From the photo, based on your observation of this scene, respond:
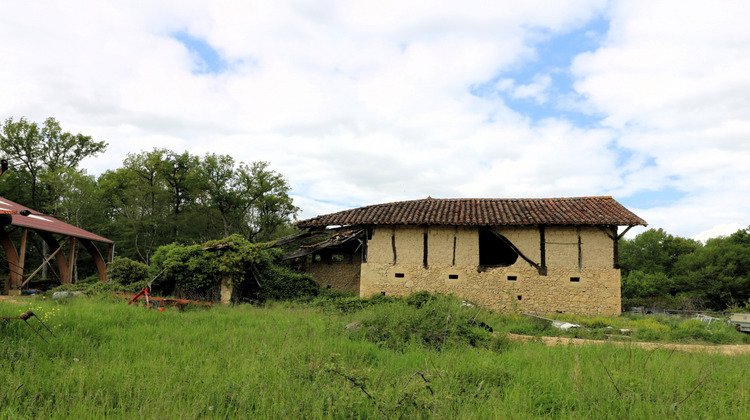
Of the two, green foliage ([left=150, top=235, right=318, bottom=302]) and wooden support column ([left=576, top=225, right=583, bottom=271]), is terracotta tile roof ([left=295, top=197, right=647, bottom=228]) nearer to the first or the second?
wooden support column ([left=576, top=225, right=583, bottom=271])

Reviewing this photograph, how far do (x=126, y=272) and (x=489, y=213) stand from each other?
1552 cm

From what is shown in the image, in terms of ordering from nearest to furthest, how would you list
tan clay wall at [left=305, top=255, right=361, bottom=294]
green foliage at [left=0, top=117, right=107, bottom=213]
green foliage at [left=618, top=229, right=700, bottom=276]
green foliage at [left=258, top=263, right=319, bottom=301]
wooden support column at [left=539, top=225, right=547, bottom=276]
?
wooden support column at [left=539, top=225, right=547, bottom=276] < green foliage at [left=258, top=263, right=319, bottom=301] < tan clay wall at [left=305, top=255, right=361, bottom=294] < green foliage at [left=0, top=117, right=107, bottom=213] < green foliage at [left=618, top=229, right=700, bottom=276]

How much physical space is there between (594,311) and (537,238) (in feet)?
11.2

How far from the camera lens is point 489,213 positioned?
55.4 feet

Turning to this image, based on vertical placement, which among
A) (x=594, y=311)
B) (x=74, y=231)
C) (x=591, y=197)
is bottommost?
(x=594, y=311)

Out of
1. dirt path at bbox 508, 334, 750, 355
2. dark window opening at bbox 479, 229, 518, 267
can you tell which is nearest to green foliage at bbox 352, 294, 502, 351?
dirt path at bbox 508, 334, 750, 355

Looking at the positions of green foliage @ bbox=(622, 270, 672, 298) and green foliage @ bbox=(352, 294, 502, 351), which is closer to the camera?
green foliage @ bbox=(352, 294, 502, 351)

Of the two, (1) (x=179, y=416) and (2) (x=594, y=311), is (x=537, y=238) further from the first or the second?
(1) (x=179, y=416)

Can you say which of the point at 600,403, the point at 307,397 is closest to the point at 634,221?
the point at 600,403

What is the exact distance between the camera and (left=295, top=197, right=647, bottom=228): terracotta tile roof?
1567 centimetres

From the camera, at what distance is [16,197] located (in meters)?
32.2

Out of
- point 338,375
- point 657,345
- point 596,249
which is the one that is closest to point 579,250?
point 596,249

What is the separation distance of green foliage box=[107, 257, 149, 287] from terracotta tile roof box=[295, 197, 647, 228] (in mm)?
7054

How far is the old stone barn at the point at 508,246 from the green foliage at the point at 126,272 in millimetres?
7087
